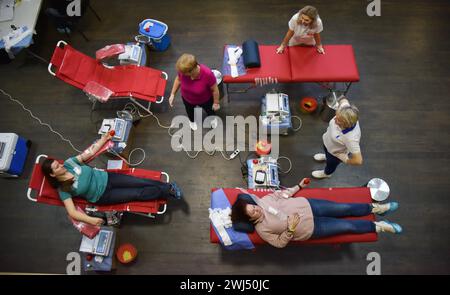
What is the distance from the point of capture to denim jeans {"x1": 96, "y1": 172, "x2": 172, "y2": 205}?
10.9ft

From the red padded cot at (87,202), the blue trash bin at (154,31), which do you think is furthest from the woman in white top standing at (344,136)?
the blue trash bin at (154,31)

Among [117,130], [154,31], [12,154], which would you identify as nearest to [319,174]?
[117,130]

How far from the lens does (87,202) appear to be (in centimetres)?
331

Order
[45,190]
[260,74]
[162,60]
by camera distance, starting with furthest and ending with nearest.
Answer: [162,60] < [260,74] < [45,190]

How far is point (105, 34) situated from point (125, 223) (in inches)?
118

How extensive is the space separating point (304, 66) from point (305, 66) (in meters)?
0.01

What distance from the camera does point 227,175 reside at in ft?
12.9

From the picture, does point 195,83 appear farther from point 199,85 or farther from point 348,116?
point 348,116

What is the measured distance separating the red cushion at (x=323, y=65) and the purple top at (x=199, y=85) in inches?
43.8

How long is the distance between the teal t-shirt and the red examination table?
1839mm

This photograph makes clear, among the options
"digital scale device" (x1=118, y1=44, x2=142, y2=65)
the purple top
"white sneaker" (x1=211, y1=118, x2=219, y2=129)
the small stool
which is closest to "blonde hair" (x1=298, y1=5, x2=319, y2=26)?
the purple top

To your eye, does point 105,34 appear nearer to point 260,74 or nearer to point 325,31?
point 260,74
